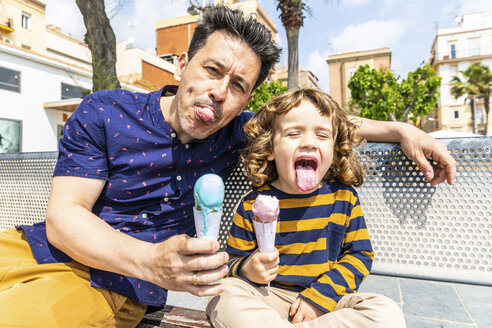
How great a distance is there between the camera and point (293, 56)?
1155 cm

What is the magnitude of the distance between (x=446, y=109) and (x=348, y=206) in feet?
196

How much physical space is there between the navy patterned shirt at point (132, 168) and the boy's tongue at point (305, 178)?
0.54m

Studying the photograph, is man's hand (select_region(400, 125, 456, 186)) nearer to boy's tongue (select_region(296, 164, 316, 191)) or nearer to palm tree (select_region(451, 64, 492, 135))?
boy's tongue (select_region(296, 164, 316, 191))

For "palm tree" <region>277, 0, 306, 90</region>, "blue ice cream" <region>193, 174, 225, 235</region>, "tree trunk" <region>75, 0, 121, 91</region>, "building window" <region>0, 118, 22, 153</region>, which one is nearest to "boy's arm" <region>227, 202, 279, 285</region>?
"blue ice cream" <region>193, 174, 225, 235</region>

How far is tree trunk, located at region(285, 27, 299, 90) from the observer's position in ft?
36.9

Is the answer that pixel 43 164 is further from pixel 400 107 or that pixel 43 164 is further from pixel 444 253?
pixel 400 107

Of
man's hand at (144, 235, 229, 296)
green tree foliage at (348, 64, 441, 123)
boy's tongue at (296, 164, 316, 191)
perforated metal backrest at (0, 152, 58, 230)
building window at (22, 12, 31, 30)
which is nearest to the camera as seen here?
man's hand at (144, 235, 229, 296)

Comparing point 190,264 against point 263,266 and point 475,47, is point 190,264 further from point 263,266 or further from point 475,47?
point 475,47

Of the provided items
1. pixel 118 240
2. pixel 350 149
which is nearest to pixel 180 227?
pixel 118 240

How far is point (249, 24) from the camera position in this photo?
1.77 metres

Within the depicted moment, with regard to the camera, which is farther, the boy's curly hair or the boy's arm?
the boy's curly hair

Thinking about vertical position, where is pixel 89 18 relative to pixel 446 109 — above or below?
below

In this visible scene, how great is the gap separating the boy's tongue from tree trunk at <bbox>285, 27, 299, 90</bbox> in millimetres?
9756

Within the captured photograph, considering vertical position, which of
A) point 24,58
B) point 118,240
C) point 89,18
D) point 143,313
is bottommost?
point 143,313
